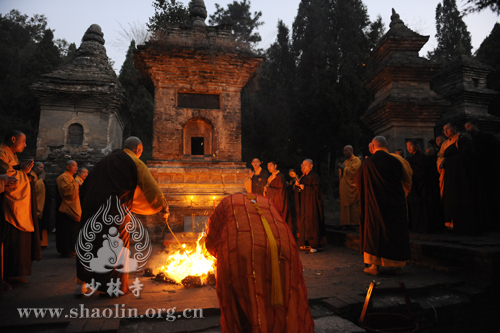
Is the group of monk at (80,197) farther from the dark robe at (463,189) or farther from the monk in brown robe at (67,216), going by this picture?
the dark robe at (463,189)

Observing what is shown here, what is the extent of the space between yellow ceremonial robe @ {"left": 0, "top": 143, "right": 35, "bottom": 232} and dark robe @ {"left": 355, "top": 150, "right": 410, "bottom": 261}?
4.60 metres

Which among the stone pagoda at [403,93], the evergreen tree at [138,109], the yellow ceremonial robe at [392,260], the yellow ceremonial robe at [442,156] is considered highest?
the evergreen tree at [138,109]

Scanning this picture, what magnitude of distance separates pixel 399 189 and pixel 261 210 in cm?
283

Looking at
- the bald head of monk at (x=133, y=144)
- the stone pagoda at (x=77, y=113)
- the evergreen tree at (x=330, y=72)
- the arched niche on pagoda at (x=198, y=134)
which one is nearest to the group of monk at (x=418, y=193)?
the bald head of monk at (x=133, y=144)

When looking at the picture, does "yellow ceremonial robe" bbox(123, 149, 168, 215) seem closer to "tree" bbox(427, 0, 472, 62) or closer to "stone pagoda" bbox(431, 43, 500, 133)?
"stone pagoda" bbox(431, 43, 500, 133)

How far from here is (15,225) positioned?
367 cm

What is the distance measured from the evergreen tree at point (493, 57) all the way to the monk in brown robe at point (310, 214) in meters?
16.4

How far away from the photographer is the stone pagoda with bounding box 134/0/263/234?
7637 mm

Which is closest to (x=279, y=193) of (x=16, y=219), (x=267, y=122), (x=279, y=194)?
(x=279, y=194)

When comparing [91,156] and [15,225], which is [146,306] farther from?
[91,156]

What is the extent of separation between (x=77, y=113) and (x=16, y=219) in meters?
9.90

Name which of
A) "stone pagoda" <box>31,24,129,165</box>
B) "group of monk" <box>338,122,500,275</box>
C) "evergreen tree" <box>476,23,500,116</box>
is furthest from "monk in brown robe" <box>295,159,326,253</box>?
"evergreen tree" <box>476,23,500,116</box>

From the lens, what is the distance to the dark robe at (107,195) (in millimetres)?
3186

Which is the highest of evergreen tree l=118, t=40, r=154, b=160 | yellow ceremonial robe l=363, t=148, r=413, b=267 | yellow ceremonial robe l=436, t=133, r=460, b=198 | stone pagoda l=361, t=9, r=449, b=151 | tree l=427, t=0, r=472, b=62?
tree l=427, t=0, r=472, b=62
